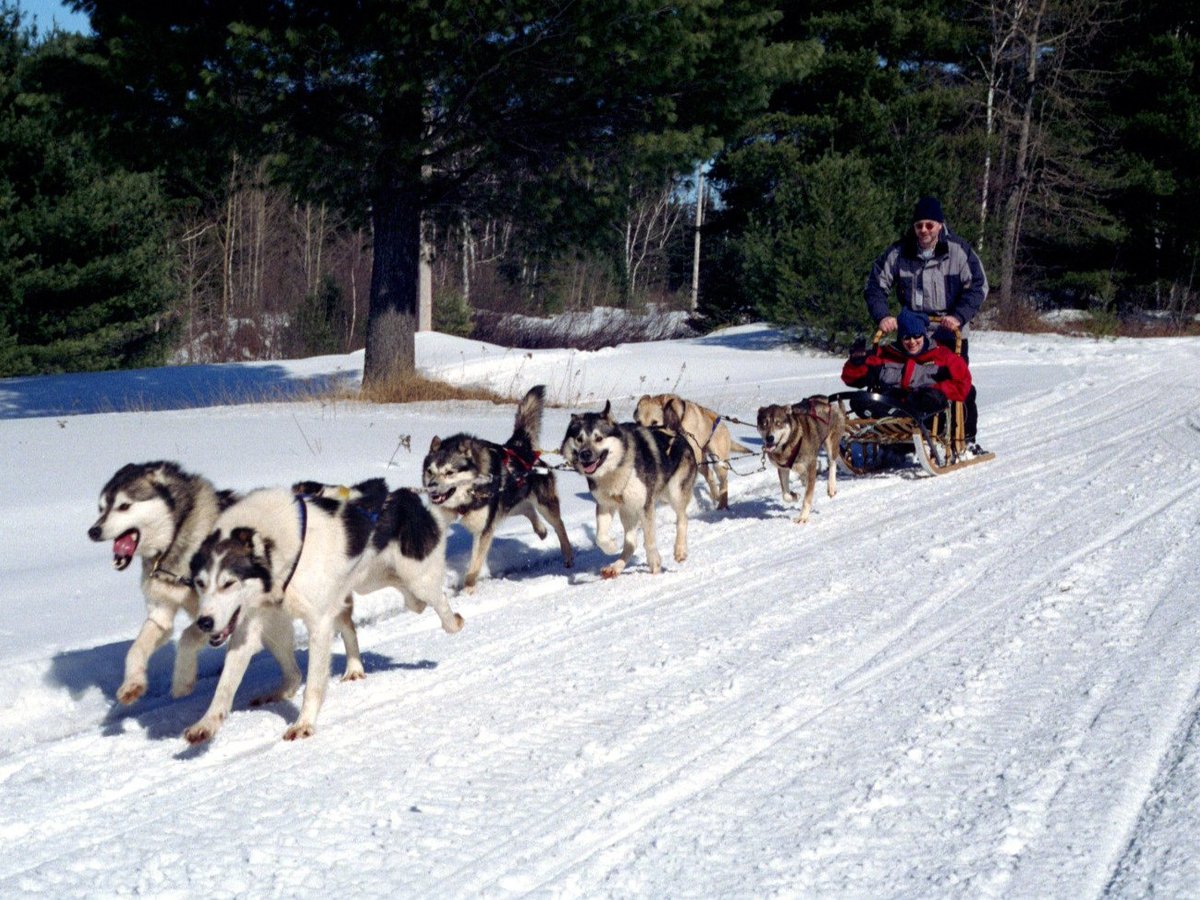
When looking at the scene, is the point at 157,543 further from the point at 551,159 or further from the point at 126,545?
the point at 551,159

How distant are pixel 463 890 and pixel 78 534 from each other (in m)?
4.81

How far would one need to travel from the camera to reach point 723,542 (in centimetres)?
752

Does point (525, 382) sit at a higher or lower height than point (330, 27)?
lower

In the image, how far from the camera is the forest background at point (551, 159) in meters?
12.0

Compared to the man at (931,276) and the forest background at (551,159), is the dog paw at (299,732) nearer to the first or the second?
the man at (931,276)

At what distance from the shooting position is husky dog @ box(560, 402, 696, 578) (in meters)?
6.51

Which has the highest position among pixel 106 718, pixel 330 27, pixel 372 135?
pixel 330 27

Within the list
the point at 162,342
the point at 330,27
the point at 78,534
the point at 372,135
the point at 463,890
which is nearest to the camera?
the point at 463,890

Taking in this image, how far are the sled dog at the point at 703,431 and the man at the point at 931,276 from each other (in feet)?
6.20

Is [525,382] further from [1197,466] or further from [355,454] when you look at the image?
[1197,466]

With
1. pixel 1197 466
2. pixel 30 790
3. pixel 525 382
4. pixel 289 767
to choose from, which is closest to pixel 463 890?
pixel 289 767

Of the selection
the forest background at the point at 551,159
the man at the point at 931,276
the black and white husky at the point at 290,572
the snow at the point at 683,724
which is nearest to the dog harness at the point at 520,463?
the snow at the point at 683,724

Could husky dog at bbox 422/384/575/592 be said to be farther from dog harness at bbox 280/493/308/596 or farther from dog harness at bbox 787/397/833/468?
dog harness at bbox 787/397/833/468

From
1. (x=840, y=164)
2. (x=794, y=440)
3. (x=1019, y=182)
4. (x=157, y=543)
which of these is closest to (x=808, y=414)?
(x=794, y=440)
